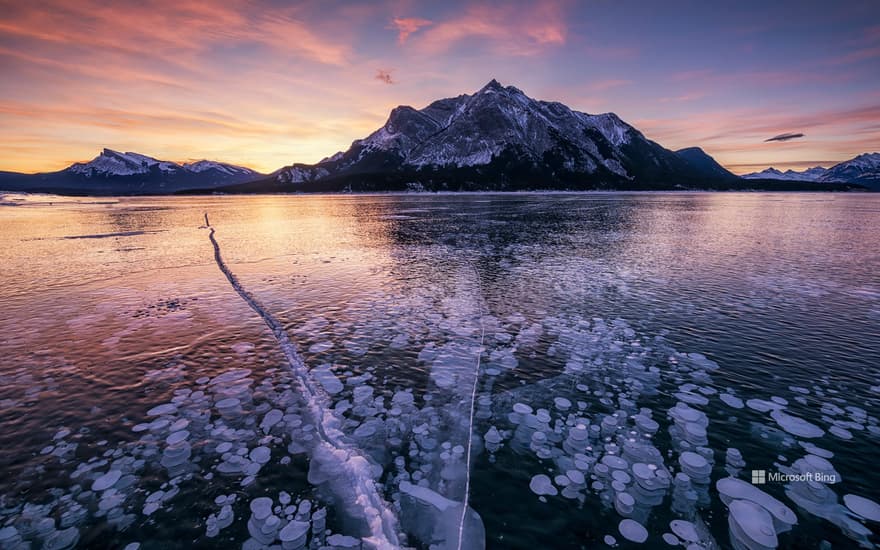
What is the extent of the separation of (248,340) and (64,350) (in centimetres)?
646

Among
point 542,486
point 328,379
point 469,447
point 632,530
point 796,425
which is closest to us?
point 632,530

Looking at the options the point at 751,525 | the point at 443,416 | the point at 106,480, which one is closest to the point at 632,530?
the point at 751,525

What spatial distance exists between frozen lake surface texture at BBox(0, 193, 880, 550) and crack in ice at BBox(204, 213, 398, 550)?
0.21 ft

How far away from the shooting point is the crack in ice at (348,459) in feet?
22.1

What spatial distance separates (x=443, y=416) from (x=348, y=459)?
108 inches

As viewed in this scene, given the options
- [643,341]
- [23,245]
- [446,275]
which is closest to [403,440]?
[643,341]

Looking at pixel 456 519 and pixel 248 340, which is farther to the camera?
pixel 248 340

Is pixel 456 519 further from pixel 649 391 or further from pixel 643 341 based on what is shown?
pixel 643 341

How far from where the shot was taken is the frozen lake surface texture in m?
6.93

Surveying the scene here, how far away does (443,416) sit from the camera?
1020cm

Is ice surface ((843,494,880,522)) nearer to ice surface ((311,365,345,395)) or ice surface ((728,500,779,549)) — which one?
ice surface ((728,500,779,549))

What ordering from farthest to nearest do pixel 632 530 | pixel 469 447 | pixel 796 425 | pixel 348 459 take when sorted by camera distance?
pixel 796 425
pixel 469 447
pixel 348 459
pixel 632 530

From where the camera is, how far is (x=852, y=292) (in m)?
20.7

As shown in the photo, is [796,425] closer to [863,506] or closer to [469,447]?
[863,506]
